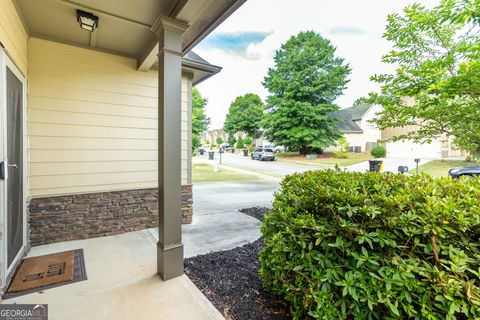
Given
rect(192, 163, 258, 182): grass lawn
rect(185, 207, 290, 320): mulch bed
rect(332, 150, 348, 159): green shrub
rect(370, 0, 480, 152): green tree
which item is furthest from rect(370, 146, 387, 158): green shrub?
rect(185, 207, 290, 320): mulch bed

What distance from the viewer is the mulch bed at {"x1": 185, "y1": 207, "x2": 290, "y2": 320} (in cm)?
188

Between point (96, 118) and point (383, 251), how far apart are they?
12.6 ft

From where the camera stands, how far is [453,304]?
3.65 ft

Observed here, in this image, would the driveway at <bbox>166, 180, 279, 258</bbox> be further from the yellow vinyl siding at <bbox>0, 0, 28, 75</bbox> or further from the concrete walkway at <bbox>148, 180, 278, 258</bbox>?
the yellow vinyl siding at <bbox>0, 0, 28, 75</bbox>

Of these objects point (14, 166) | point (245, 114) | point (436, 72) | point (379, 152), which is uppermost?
point (245, 114)

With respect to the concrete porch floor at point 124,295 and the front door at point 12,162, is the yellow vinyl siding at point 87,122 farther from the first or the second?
the concrete porch floor at point 124,295

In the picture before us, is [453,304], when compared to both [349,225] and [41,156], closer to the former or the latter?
[349,225]

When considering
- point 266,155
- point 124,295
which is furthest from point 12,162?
point 266,155

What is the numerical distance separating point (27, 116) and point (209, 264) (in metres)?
3.02

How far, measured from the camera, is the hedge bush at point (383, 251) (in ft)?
3.91

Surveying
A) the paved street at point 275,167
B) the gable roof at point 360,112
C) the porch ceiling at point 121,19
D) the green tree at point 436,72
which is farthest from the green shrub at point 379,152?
the porch ceiling at point 121,19

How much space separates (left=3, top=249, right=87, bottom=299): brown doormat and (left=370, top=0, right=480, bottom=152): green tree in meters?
4.42

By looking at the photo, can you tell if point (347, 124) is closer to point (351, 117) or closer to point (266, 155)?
point (351, 117)

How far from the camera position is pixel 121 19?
257 cm
